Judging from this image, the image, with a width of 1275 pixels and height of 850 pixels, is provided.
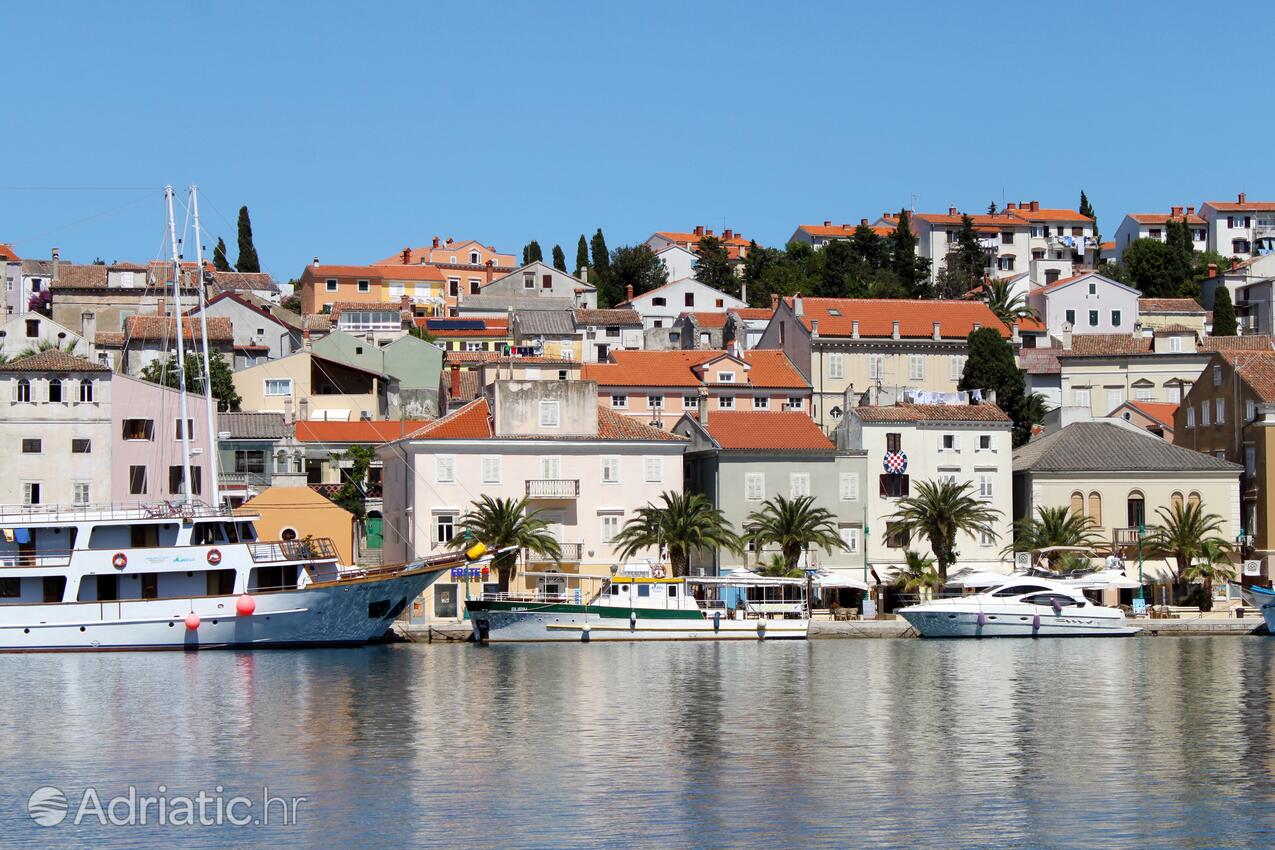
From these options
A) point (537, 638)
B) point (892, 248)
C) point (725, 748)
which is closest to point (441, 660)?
point (537, 638)

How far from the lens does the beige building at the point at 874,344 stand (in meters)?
96.1

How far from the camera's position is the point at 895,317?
99.7m

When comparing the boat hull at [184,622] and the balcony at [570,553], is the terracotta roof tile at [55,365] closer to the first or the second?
the boat hull at [184,622]

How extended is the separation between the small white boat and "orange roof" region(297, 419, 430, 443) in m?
31.4

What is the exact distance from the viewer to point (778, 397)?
93.5 metres

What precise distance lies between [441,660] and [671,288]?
7437 cm

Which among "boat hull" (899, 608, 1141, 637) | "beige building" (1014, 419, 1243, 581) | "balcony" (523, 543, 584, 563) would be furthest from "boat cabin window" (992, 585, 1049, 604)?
"balcony" (523, 543, 584, 563)

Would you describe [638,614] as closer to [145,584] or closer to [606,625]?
[606,625]

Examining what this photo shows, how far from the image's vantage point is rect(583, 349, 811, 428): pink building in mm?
91438

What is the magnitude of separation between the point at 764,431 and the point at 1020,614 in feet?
46.7

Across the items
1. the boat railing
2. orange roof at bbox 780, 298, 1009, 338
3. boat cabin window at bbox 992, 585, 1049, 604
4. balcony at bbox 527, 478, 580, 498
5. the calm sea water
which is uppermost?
orange roof at bbox 780, 298, 1009, 338

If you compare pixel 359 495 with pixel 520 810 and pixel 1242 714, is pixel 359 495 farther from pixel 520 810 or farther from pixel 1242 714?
pixel 520 810

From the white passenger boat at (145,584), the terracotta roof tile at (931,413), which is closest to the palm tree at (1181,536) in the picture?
the terracotta roof tile at (931,413)

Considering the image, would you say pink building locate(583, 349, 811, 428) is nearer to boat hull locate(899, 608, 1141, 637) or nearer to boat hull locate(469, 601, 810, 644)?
boat hull locate(469, 601, 810, 644)
